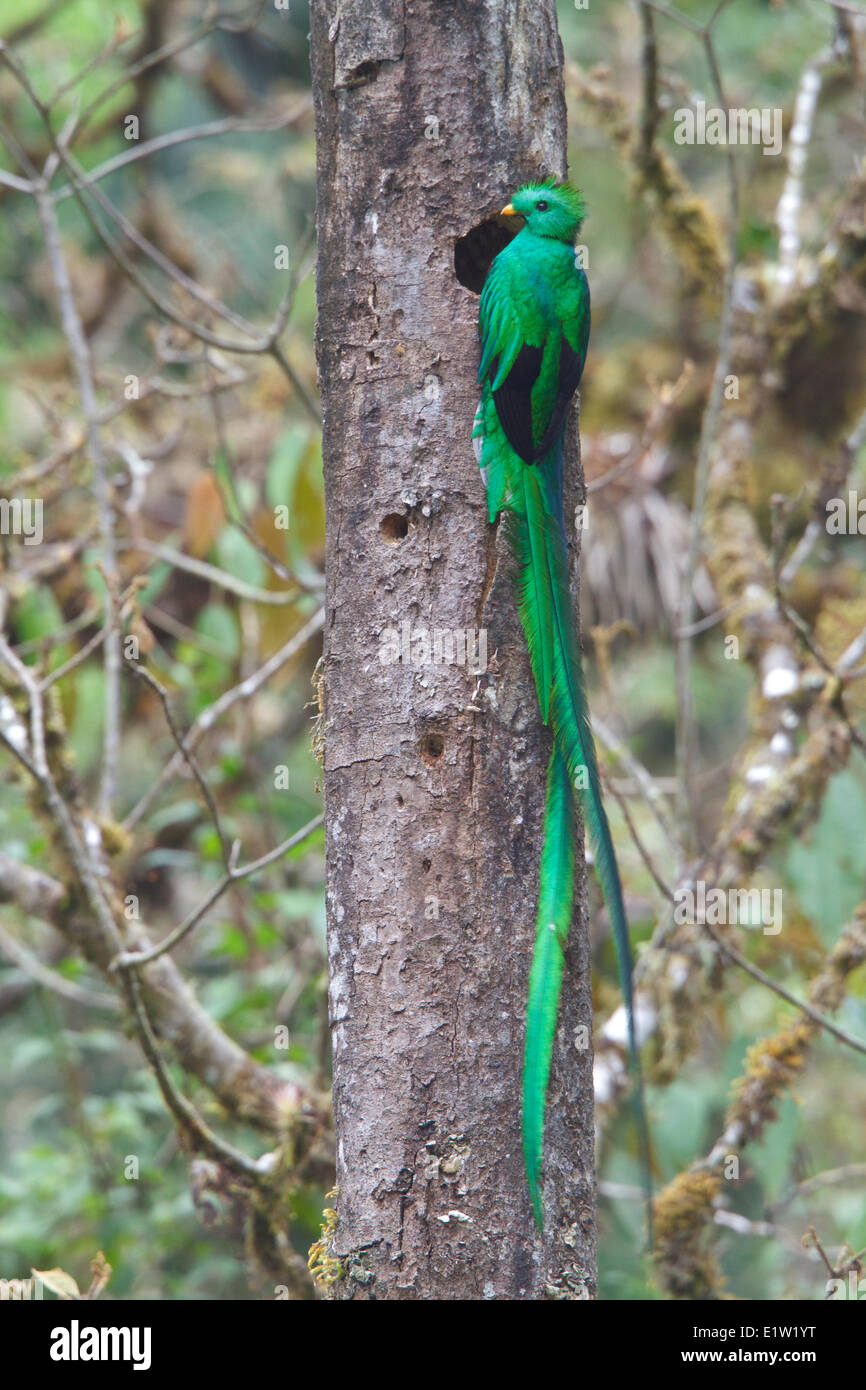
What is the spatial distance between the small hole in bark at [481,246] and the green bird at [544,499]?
0.06 metres

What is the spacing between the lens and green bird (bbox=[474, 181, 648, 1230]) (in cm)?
159

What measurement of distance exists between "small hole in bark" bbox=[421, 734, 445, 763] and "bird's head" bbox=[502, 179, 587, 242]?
28.9 inches

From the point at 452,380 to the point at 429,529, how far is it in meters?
0.22

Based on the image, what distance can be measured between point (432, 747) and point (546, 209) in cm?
79

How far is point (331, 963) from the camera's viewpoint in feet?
5.71

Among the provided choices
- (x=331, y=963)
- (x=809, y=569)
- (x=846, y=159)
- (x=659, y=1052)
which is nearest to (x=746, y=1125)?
(x=659, y=1052)

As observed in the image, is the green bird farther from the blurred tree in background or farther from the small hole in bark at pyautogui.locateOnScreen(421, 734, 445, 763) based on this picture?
the blurred tree in background

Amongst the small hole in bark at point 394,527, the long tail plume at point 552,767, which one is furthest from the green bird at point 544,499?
the small hole in bark at point 394,527

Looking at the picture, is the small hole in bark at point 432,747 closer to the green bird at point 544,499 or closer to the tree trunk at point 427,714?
the tree trunk at point 427,714

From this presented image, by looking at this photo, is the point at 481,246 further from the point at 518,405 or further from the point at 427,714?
the point at 427,714

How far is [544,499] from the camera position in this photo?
1750 millimetres

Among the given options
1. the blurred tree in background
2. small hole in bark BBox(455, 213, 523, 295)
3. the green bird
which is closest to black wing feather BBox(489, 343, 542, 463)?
the green bird

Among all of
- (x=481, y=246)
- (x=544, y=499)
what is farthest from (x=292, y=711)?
(x=544, y=499)
